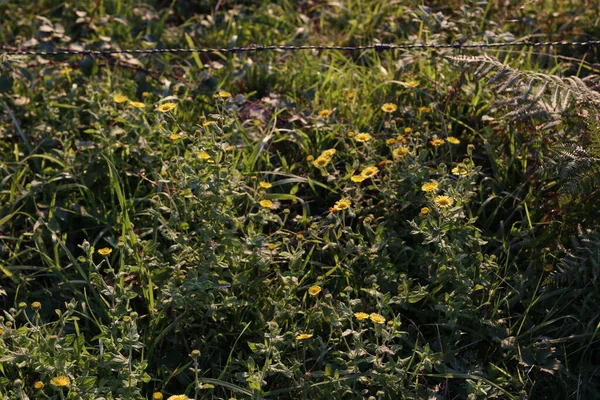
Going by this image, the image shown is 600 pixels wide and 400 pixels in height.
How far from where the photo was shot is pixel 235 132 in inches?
129

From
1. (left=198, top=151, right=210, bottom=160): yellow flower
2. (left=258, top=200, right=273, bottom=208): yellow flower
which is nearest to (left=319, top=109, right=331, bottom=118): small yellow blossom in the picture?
(left=258, top=200, right=273, bottom=208): yellow flower

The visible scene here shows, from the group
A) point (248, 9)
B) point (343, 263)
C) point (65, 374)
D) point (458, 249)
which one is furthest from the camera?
point (248, 9)

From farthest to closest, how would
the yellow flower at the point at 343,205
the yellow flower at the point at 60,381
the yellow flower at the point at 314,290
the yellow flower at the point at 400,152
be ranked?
the yellow flower at the point at 400,152, the yellow flower at the point at 343,205, the yellow flower at the point at 314,290, the yellow flower at the point at 60,381

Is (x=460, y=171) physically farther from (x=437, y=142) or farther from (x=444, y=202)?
(x=437, y=142)

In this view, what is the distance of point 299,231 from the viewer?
124 inches

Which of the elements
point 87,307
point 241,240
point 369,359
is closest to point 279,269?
point 241,240

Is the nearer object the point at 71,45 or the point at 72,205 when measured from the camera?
the point at 72,205

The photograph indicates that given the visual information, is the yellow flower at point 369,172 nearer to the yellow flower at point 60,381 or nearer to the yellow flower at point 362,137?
the yellow flower at point 362,137

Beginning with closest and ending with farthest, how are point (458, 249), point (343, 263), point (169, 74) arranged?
point (458, 249) → point (343, 263) → point (169, 74)

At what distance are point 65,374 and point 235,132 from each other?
1.19m

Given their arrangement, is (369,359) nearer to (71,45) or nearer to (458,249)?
(458,249)

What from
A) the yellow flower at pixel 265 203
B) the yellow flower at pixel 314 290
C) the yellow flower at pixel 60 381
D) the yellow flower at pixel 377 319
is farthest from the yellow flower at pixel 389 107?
the yellow flower at pixel 60 381

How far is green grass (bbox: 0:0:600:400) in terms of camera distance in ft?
8.69

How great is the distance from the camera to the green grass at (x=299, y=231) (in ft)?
8.69
